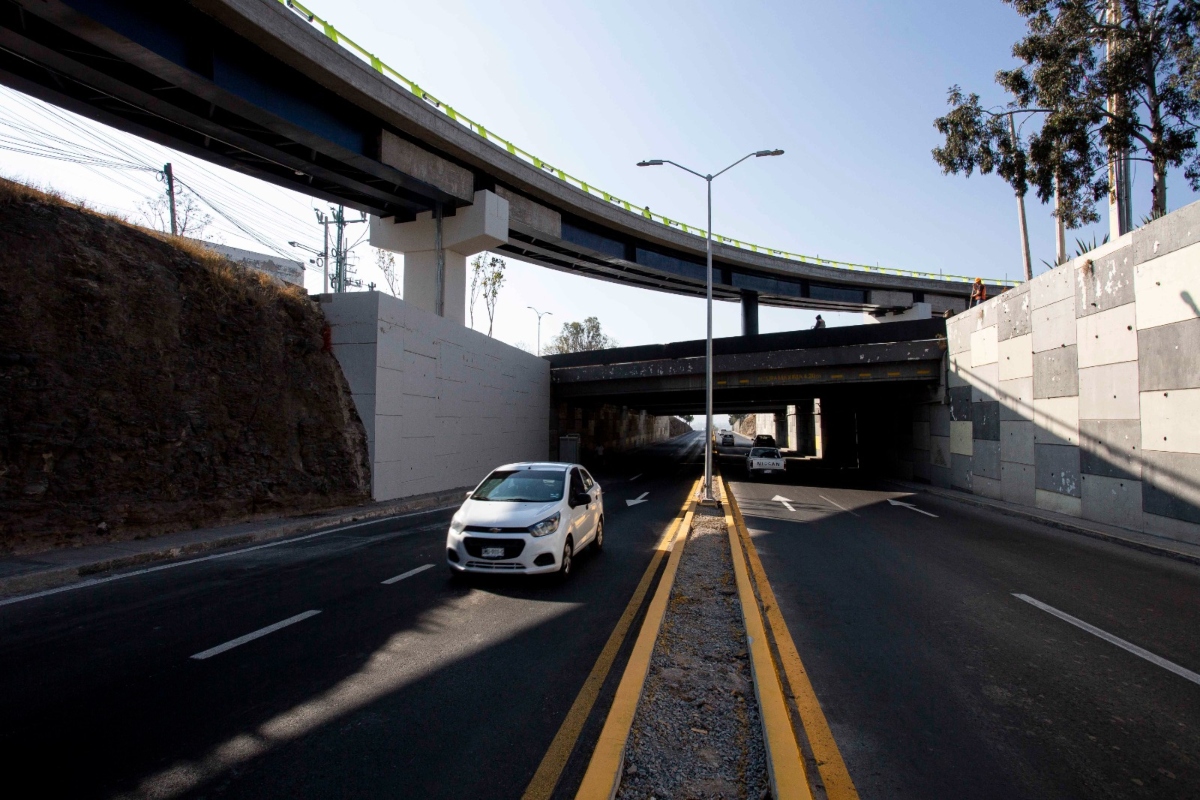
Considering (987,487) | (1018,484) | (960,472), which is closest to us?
(1018,484)

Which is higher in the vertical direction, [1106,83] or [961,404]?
[1106,83]

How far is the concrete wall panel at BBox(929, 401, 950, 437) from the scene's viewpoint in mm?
24106

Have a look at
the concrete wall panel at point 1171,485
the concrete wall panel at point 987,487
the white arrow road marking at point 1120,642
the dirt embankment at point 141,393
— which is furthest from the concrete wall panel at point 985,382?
the dirt embankment at point 141,393

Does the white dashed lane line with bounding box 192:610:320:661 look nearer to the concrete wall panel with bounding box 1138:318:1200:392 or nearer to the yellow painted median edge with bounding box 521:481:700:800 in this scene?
the yellow painted median edge with bounding box 521:481:700:800

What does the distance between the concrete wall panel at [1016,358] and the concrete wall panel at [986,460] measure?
2.44m

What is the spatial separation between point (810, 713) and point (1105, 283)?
1517 centimetres

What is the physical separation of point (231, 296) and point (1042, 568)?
61.2 feet

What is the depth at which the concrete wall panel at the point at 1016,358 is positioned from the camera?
58.3 feet

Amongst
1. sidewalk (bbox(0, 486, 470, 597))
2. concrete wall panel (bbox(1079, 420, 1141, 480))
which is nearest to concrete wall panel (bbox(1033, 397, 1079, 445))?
concrete wall panel (bbox(1079, 420, 1141, 480))

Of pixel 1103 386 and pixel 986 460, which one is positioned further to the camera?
pixel 986 460

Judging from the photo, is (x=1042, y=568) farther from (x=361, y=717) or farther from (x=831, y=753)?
(x=361, y=717)

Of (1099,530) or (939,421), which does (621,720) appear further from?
(939,421)

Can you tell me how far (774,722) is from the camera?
405cm

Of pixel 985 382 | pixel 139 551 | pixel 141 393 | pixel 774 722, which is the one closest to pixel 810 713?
pixel 774 722
